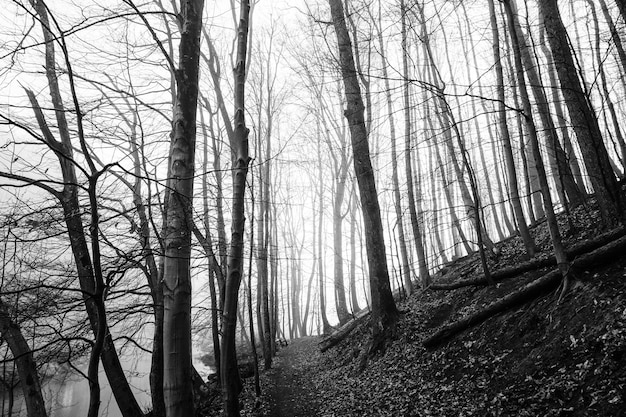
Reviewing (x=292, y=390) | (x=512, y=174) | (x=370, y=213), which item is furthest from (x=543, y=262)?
(x=292, y=390)

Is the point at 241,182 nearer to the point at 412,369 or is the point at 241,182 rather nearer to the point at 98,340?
the point at 98,340

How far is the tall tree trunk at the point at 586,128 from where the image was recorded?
14.1 feet

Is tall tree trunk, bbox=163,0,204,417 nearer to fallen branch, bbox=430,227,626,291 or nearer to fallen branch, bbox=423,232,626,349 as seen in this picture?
fallen branch, bbox=423,232,626,349

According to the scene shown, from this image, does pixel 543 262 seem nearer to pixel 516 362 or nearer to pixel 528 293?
pixel 528 293

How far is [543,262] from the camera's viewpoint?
504cm

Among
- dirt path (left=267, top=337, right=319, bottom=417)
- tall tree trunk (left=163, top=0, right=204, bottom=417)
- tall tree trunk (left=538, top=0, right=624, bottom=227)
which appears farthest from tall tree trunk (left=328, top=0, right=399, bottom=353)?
tall tree trunk (left=163, top=0, right=204, bottom=417)

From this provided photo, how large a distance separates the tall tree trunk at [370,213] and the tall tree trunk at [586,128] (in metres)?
3.21

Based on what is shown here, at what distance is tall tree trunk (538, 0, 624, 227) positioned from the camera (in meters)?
4.30

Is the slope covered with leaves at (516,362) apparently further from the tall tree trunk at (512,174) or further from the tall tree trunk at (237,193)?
the tall tree trunk at (237,193)

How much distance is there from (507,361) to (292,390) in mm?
5982

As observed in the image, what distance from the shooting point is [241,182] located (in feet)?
15.0

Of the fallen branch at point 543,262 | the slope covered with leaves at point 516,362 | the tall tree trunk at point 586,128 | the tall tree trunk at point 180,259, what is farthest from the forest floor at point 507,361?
the tall tree trunk at point 180,259

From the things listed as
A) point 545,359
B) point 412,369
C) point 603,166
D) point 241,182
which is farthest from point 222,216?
point 603,166

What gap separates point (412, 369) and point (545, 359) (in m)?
2.29
